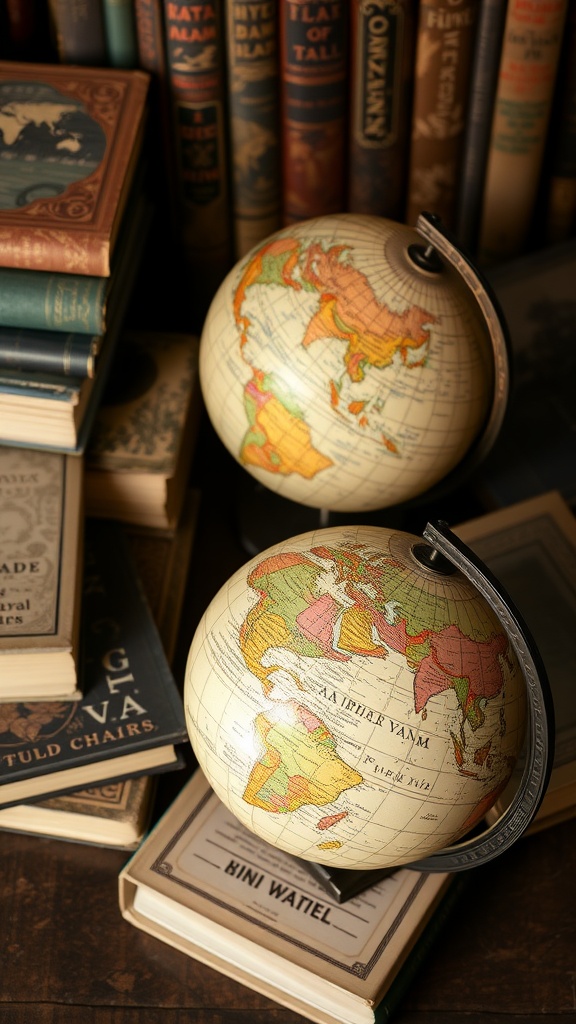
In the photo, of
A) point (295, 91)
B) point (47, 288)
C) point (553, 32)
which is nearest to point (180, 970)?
point (47, 288)

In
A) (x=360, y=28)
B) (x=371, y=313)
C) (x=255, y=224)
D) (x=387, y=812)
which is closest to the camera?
(x=387, y=812)

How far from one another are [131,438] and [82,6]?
46 cm

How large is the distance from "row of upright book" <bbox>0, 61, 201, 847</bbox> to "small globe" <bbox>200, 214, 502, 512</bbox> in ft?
0.50

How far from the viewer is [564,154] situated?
1213 millimetres

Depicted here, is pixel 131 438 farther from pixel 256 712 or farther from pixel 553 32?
pixel 553 32

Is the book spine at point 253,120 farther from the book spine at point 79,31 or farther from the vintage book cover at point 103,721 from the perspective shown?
the vintage book cover at point 103,721

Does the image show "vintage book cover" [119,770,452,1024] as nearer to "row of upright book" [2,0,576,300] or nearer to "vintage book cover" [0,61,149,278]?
"vintage book cover" [0,61,149,278]

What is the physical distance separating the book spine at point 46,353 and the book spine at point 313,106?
354 mm

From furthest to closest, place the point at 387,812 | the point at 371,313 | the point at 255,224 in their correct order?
the point at 255,224
the point at 371,313
the point at 387,812

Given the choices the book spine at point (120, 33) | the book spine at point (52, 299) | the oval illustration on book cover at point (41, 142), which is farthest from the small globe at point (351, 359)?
the book spine at point (120, 33)

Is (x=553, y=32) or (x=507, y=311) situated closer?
(x=553, y=32)

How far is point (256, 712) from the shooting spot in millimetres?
771

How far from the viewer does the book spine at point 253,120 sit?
1077mm

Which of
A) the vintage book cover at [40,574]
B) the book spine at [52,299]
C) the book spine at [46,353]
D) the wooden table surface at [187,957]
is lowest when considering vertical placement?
the wooden table surface at [187,957]
